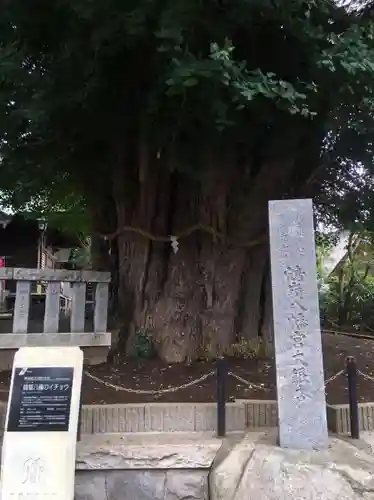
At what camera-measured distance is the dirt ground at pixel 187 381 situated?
Answer: 4.56 metres

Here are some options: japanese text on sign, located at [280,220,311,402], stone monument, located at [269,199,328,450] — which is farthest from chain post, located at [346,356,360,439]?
japanese text on sign, located at [280,220,311,402]

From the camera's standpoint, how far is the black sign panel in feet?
11.0

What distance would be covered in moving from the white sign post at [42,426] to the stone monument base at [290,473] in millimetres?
1153

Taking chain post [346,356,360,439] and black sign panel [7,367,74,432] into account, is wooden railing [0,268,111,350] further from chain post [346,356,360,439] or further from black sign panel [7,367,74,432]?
chain post [346,356,360,439]

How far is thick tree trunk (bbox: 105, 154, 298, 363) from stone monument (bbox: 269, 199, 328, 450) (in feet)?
6.20

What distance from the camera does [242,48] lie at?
4582 millimetres

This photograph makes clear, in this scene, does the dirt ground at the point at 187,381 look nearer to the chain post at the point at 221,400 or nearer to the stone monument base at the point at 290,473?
the chain post at the point at 221,400

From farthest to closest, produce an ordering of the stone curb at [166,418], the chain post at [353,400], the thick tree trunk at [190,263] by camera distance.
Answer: the thick tree trunk at [190,263]
the stone curb at [166,418]
the chain post at [353,400]

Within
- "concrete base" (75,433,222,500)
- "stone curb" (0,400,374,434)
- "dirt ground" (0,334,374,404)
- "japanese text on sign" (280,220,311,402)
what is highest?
"japanese text on sign" (280,220,311,402)

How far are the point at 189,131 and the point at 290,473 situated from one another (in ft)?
10.2

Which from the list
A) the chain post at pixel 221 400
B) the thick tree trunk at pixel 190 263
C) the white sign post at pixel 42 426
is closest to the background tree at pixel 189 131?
the thick tree trunk at pixel 190 263

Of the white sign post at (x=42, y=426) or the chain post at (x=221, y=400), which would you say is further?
the chain post at (x=221, y=400)

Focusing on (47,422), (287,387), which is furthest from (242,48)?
(47,422)

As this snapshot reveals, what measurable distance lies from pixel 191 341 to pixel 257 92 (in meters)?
3.34
